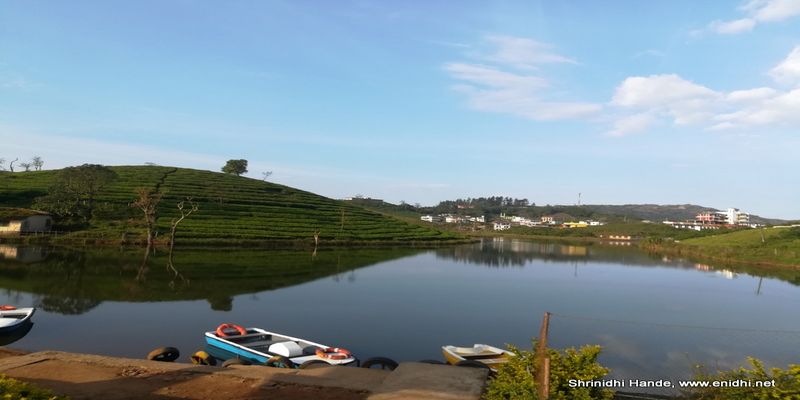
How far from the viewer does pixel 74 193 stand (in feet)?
192

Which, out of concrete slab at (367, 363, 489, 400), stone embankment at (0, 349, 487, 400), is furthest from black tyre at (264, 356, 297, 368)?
concrete slab at (367, 363, 489, 400)

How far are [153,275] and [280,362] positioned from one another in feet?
72.0

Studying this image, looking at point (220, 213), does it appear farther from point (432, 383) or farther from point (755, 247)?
point (755, 247)

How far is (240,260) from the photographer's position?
42156 millimetres

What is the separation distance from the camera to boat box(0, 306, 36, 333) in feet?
51.6

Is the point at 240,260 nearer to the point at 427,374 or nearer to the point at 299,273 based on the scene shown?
the point at 299,273

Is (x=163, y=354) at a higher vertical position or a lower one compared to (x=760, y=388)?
Result: lower

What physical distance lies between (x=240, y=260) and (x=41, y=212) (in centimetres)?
2845

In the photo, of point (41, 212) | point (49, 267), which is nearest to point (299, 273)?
point (49, 267)

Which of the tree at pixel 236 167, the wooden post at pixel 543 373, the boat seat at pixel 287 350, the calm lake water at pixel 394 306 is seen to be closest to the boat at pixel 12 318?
the calm lake water at pixel 394 306

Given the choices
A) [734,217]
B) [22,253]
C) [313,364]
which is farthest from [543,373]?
[734,217]

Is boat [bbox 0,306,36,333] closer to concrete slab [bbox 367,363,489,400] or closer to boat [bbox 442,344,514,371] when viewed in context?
concrete slab [bbox 367,363,489,400]

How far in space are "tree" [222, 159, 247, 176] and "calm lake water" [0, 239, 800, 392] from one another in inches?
2970

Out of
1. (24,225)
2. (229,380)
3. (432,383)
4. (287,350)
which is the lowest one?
(287,350)
